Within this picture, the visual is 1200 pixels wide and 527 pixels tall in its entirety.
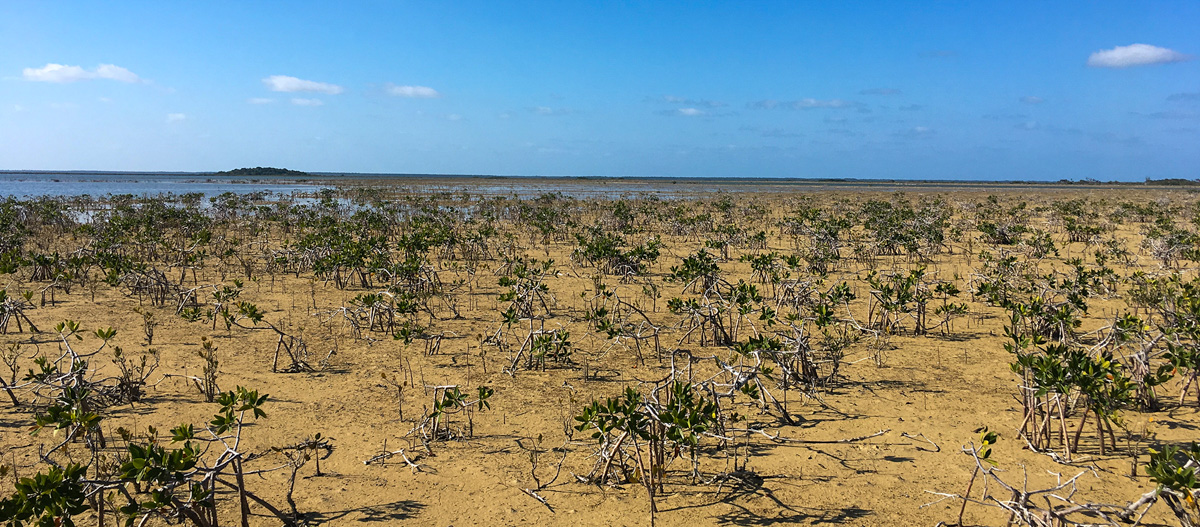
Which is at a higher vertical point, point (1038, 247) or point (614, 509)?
point (1038, 247)

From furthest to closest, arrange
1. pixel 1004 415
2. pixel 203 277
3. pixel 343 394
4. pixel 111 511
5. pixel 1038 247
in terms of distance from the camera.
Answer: pixel 1038 247 < pixel 203 277 < pixel 343 394 < pixel 1004 415 < pixel 111 511

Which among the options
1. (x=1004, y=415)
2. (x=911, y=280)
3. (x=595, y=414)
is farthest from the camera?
(x=911, y=280)

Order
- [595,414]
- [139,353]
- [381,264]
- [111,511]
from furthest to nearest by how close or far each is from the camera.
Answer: [381,264], [139,353], [595,414], [111,511]

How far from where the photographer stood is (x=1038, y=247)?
Result: 1441cm

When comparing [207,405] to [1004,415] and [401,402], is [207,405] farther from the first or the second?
[1004,415]

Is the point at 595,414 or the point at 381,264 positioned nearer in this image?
the point at 595,414

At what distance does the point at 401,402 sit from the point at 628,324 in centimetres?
349

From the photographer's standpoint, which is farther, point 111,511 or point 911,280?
point 911,280

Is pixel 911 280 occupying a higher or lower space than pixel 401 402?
higher

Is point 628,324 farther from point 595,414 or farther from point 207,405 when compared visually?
point 207,405

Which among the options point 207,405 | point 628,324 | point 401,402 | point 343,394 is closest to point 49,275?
point 207,405

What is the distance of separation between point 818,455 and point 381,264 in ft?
27.6

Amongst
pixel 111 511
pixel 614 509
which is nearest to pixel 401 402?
pixel 111 511

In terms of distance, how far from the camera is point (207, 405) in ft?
18.7
